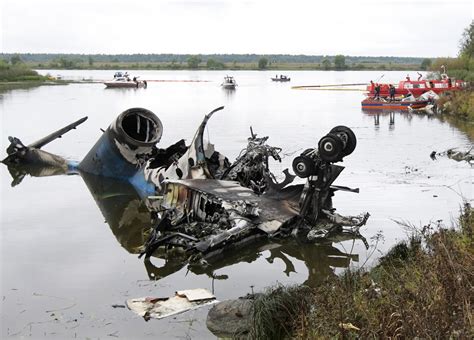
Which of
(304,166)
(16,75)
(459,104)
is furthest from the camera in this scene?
(16,75)

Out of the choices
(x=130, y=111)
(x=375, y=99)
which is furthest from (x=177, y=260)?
(x=375, y=99)

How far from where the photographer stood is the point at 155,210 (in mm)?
15141

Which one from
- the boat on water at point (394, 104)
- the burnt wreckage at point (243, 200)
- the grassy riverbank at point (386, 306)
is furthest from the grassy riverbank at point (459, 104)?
the grassy riverbank at point (386, 306)

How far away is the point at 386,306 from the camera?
7.00 m

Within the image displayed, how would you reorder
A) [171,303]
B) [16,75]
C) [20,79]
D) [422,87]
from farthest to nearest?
1. [16,75]
2. [20,79]
3. [422,87]
4. [171,303]

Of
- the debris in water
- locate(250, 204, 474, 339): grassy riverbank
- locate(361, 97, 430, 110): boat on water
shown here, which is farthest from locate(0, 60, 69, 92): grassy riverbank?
locate(250, 204, 474, 339): grassy riverbank

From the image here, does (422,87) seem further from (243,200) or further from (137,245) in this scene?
(137,245)

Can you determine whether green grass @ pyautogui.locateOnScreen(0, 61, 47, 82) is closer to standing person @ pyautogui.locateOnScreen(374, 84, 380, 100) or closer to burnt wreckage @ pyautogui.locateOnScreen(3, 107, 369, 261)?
standing person @ pyautogui.locateOnScreen(374, 84, 380, 100)

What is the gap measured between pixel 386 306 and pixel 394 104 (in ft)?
135

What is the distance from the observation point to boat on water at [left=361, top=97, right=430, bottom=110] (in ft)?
148

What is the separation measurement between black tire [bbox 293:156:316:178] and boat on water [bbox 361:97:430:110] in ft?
113

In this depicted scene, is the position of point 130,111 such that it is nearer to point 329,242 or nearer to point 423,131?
point 329,242

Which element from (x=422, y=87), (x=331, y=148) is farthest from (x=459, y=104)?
(x=331, y=148)

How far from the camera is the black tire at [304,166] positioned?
42.1ft
